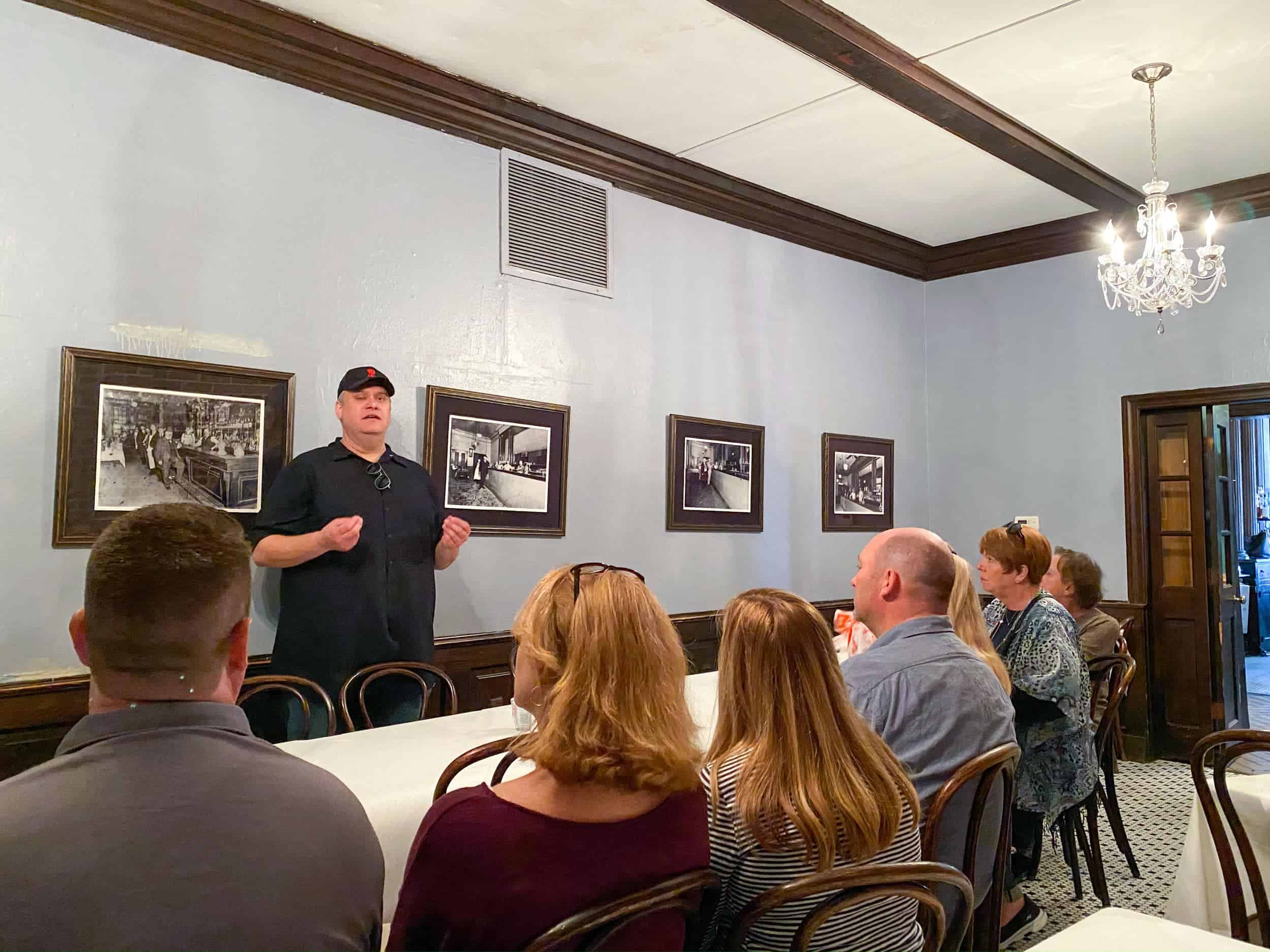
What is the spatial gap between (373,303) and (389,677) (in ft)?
5.09

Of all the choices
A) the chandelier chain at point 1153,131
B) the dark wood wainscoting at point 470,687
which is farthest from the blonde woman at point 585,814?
the chandelier chain at point 1153,131

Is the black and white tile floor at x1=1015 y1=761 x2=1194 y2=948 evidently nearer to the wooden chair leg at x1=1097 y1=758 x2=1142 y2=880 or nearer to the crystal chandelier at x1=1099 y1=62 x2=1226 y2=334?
the wooden chair leg at x1=1097 y1=758 x2=1142 y2=880

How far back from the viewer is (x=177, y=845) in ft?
3.15

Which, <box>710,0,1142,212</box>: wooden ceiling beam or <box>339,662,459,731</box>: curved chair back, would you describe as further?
<box>710,0,1142,212</box>: wooden ceiling beam

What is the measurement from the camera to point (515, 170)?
4.26 meters

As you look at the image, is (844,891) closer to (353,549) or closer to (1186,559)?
(353,549)

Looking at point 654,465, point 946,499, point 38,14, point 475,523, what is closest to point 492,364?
→ point 475,523

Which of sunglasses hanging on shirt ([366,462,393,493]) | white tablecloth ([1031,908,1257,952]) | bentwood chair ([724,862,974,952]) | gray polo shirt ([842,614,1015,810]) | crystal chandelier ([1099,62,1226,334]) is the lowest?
white tablecloth ([1031,908,1257,952])

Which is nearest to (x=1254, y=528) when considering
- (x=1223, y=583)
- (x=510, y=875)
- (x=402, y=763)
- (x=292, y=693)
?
(x=1223, y=583)

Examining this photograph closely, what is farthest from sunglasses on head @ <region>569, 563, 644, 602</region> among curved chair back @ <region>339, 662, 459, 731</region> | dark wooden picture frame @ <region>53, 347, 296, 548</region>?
dark wooden picture frame @ <region>53, 347, 296, 548</region>

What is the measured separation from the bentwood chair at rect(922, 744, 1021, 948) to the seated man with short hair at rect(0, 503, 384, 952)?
1.10 m

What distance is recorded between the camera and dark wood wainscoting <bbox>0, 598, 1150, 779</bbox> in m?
2.88

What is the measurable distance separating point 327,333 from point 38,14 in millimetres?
1382

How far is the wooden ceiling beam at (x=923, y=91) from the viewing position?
3.36 meters
